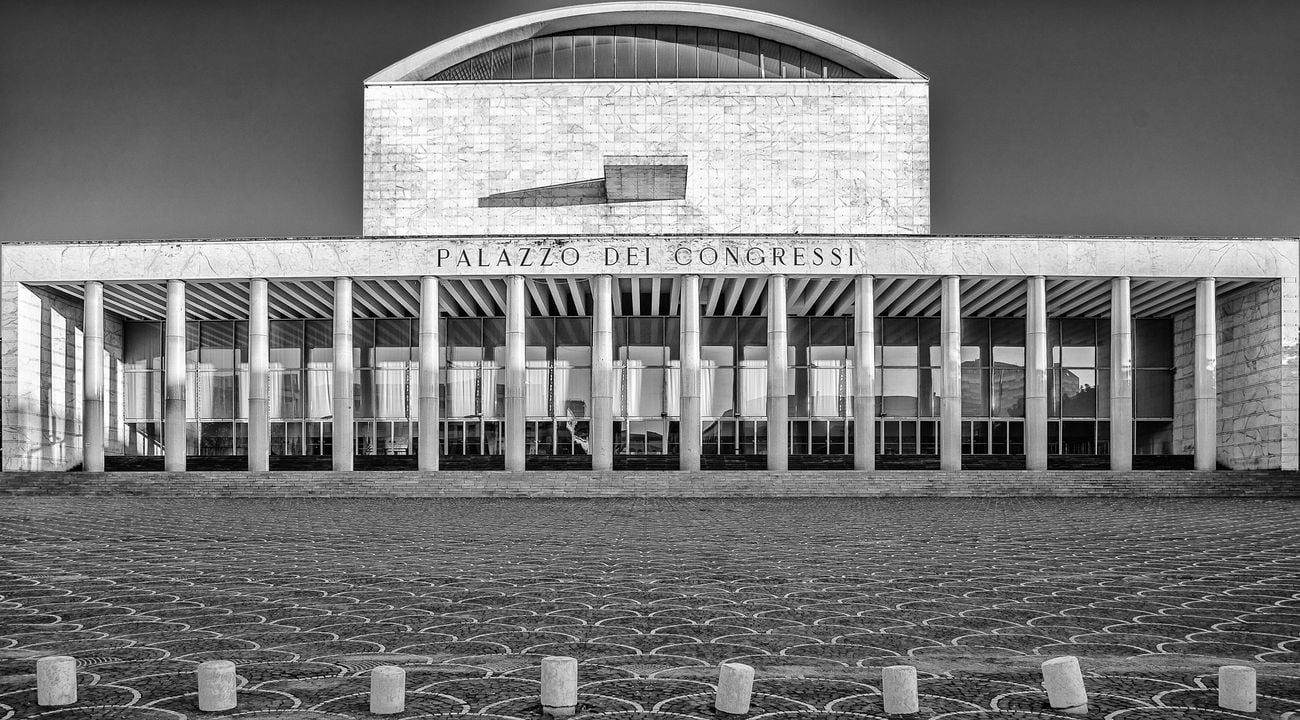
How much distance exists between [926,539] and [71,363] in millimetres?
37090

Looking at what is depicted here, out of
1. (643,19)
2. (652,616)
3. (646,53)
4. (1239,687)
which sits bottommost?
(652,616)

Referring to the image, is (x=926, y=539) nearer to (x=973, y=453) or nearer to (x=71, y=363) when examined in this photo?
(x=973, y=453)

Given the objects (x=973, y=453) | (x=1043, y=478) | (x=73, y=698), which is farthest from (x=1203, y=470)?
(x=73, y=698)

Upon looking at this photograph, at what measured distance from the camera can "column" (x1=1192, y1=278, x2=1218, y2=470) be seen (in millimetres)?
38188

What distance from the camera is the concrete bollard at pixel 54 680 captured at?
16.8 feet

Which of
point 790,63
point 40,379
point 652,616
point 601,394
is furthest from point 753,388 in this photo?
point 652,616

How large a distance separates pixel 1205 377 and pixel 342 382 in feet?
95.5

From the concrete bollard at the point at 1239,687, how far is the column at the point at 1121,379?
35591 mm

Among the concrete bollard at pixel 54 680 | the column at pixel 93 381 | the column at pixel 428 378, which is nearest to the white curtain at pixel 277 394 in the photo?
the column at pixel 93 381

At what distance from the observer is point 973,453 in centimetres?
4825

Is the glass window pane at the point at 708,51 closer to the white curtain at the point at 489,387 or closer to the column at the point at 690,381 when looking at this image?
the column at the point at 690,381

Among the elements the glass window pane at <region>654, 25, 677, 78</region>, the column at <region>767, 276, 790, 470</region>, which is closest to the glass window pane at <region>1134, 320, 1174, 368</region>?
the column at <region>767, 276, 790, 470</region>

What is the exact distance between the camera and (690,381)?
37938 mm

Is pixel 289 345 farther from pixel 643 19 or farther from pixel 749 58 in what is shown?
pixel 749 58
